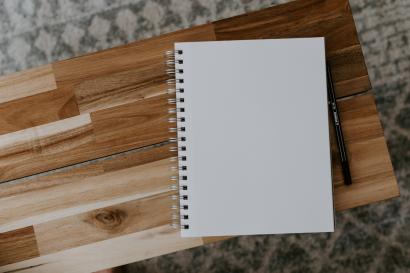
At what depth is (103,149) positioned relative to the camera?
2.48 ft

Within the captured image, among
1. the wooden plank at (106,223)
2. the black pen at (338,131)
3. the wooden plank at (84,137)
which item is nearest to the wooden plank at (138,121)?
the wooden plank at (84,137)

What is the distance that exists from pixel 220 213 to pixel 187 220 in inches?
2.3

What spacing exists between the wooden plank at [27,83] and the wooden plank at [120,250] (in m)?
0.29

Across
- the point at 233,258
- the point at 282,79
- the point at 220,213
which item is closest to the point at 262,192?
the point at 220,213

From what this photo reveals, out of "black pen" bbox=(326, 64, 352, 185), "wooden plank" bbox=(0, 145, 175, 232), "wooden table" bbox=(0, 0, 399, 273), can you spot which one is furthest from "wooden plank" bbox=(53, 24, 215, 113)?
"black pen" bbox=(326, 64, 352, 185)

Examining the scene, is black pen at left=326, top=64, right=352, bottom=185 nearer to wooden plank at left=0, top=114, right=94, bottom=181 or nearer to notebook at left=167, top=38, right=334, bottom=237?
notebook at left=167, top=38, right=334, bottom=237

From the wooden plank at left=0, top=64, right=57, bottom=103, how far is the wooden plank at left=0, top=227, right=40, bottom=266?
0.24 metres

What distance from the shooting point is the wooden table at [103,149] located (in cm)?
75

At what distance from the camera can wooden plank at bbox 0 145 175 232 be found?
29.5 inches

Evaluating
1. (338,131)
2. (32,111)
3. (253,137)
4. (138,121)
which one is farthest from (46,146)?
(338,131)

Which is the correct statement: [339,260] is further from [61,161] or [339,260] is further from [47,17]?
[47,17]

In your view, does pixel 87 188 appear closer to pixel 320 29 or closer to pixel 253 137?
pixel 253 137

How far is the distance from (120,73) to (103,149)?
0.14 meters

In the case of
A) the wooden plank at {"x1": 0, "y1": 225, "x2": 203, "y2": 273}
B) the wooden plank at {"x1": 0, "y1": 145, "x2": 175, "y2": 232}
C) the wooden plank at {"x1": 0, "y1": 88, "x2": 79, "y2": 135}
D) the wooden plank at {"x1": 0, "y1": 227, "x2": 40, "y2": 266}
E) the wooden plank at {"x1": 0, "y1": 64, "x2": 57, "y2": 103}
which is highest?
the wooden plank at {"x1": 0, "y1": 64, "x2": 57, "y2": 103}
